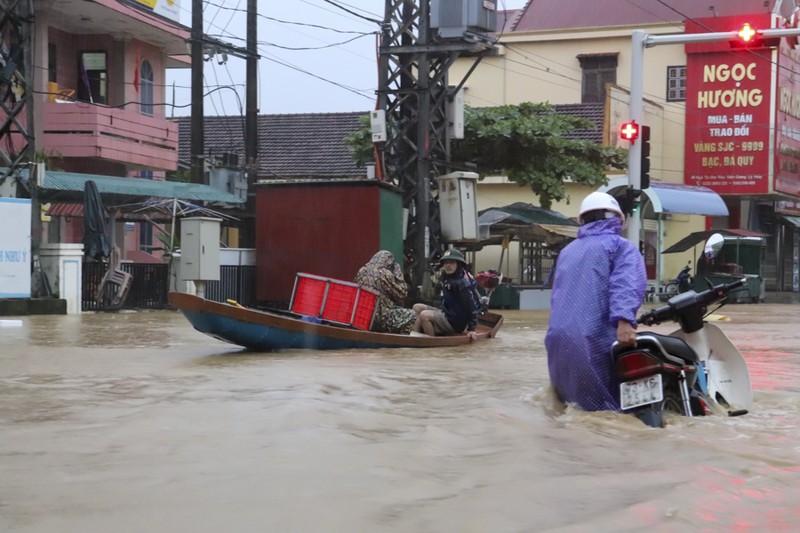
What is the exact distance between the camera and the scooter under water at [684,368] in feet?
22.6

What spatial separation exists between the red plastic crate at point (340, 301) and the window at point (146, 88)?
1804 centimetres

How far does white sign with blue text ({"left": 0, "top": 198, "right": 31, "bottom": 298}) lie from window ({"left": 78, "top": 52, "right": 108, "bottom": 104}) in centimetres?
970

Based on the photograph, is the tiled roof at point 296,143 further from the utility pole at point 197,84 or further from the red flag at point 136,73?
the utility pole at point 197,84

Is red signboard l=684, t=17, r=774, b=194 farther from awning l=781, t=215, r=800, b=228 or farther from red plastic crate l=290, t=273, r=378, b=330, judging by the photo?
red plastic crate l=290, t=273, r=378, b=330

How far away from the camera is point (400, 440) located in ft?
22.9

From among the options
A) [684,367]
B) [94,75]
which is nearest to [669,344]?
[684,367]

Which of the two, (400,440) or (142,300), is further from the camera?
(142,300)

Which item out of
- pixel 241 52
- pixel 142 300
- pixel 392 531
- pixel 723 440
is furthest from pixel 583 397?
pixel 241 52

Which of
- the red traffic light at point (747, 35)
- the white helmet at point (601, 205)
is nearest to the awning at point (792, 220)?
the red traffic light at point (747, 35)

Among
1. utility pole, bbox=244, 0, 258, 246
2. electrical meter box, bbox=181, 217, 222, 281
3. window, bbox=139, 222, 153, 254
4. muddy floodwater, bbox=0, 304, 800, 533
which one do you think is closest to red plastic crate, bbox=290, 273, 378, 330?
muddy floodwater, bbox=0, 304, 800, 533

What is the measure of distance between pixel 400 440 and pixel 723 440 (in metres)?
1.93

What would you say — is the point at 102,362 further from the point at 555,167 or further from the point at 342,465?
the point at 555,167

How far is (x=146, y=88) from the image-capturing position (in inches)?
1218

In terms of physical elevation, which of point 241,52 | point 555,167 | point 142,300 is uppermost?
point 241,52
